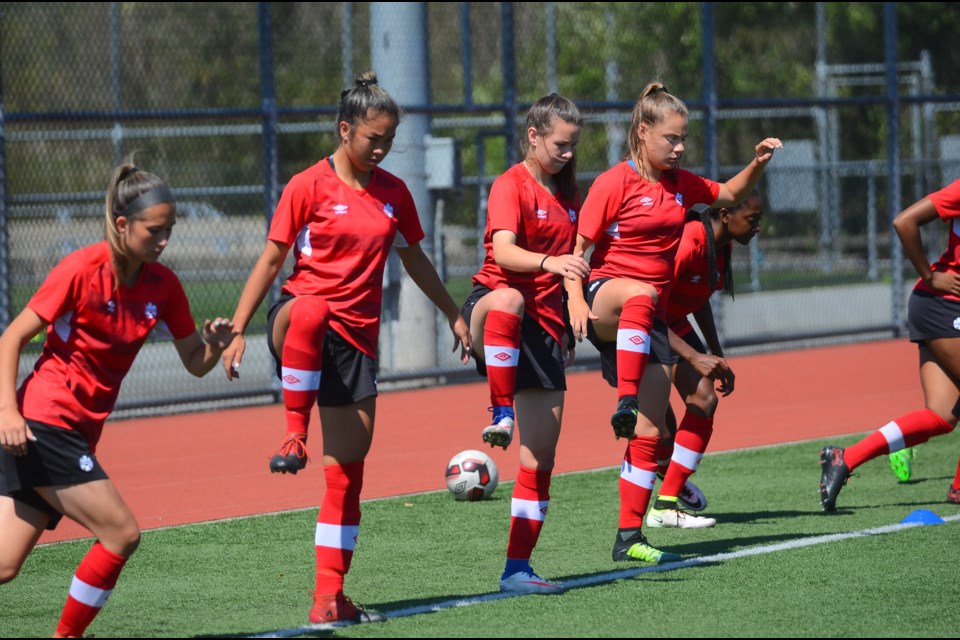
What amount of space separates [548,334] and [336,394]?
1077mm

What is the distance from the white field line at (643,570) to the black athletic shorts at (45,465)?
3.39 ft

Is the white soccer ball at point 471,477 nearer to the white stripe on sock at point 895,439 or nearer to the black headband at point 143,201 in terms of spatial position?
the white stripe on sock at point 895,439

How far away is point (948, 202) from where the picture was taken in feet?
23.9

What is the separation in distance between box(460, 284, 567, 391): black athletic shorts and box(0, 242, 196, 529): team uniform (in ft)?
5.37

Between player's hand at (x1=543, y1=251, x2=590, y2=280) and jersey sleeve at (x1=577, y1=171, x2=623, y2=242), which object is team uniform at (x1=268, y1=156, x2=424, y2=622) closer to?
player's hand at (x1=543, y1=251, x2=590, y2=280)

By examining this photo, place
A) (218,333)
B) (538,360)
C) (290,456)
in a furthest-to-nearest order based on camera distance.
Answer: (538,360) < (290,456) < (218,333)

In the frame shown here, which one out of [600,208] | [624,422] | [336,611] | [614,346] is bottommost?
[336,611]

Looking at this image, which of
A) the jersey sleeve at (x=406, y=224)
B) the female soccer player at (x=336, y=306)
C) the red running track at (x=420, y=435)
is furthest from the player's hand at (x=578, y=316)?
the red running track at (x=420, y=435)

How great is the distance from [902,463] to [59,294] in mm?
5656

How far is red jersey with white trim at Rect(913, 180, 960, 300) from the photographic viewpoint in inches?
287

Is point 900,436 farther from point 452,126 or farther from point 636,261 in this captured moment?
point 452,126

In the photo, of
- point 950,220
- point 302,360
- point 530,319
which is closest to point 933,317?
point 950,220

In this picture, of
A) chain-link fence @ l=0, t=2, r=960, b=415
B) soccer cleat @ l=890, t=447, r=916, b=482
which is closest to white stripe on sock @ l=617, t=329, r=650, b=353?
soccer cleat @ l=890, t=447, r=916, b=482

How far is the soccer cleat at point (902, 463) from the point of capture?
845 centimetres
